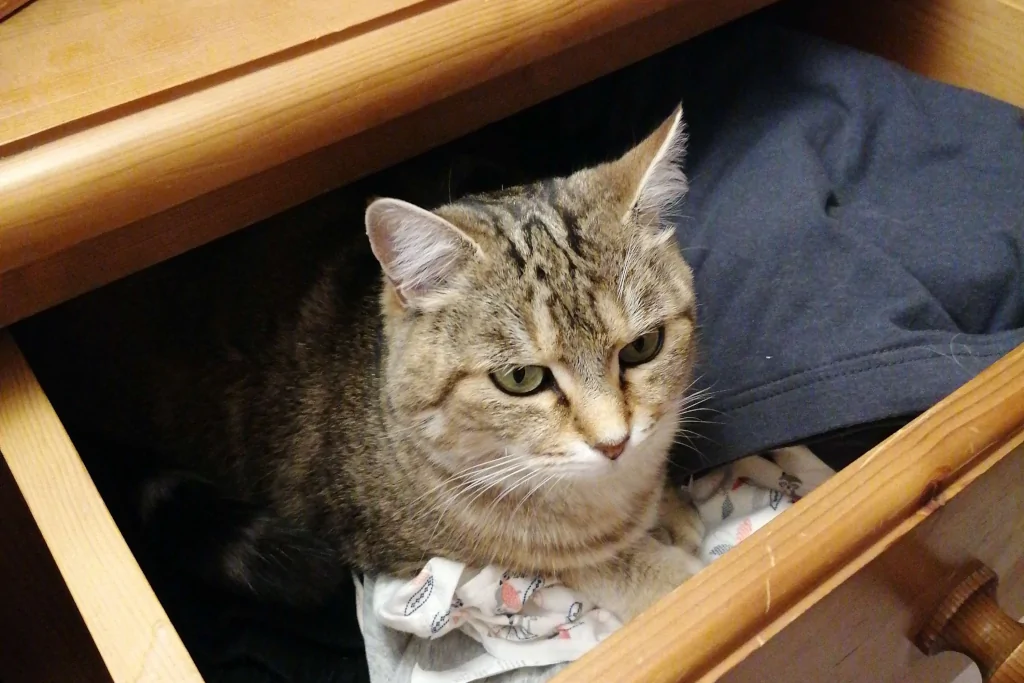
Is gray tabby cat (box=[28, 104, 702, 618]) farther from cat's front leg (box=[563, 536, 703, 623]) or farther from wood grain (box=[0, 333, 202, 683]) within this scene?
wood grain (box=[0, 333, 202, 683])

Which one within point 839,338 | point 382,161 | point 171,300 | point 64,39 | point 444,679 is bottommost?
point 444,679

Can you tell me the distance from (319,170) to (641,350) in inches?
14.0

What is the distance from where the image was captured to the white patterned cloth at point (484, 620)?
795 millimetres

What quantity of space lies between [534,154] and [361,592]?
2.25 ft

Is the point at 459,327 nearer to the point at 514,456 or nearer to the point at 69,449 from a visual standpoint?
the point at 514,456

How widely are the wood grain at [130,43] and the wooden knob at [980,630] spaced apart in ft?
2.16

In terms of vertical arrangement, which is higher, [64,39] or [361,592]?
[64,39]

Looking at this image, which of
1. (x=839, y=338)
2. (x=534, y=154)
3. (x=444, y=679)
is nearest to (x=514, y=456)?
(x=444, y=679)

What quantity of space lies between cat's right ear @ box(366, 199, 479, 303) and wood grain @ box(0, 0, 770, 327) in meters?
0.12

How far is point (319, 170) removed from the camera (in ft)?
2.44

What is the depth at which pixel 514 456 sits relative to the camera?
0.72 m

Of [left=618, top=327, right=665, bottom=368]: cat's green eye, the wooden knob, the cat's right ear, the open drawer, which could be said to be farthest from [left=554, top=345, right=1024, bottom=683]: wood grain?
the cat's right ear

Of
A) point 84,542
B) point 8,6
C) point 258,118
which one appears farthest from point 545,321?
point 8,6

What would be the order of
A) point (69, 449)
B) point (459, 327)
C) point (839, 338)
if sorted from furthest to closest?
point (839, 338), point (459, 327), point (69, 449)
